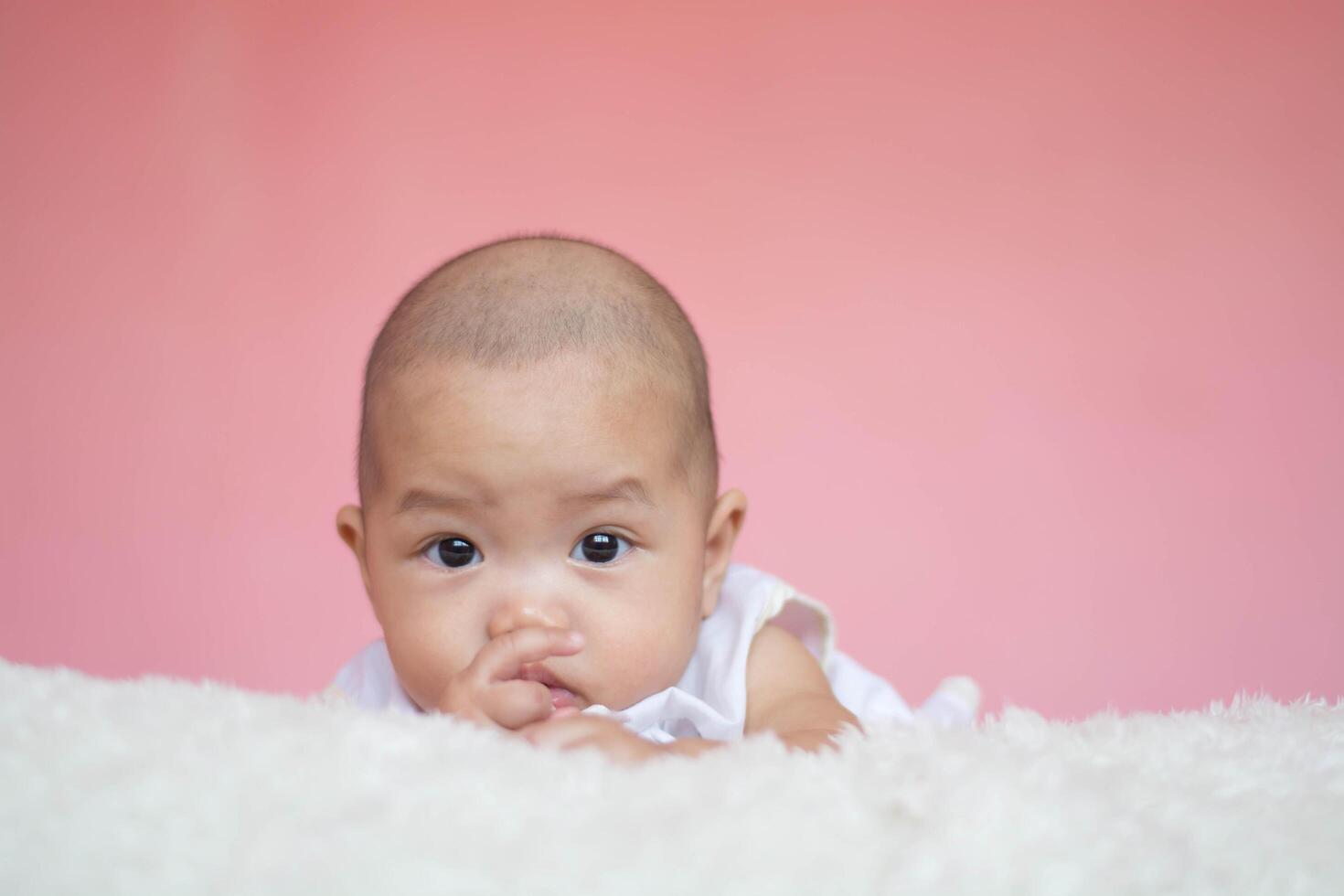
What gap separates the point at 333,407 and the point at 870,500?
135 cm

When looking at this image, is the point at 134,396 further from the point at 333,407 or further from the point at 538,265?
the point at 538,265

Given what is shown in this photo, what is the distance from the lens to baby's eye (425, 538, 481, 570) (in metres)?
1.17

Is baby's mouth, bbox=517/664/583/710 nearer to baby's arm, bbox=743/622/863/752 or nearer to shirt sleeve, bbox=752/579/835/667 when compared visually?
baby's arm, bbox=743/622/863/752

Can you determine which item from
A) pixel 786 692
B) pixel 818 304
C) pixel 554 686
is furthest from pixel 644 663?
pixel 818 304

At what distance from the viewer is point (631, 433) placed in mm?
1176

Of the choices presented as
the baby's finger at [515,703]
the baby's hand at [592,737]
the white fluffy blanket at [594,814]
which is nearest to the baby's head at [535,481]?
the baby's finger at [515,703]

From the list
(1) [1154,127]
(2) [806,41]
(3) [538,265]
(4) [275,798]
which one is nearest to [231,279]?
(2) [806,41]

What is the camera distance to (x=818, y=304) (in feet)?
9.33

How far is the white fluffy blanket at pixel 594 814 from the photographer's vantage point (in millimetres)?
479

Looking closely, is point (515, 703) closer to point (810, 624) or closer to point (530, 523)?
point (530, 523)

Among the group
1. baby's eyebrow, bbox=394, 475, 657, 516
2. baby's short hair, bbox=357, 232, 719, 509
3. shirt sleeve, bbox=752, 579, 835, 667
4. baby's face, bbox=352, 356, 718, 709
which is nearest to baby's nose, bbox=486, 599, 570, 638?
baby's face, bbox=352, 356, 718, 709

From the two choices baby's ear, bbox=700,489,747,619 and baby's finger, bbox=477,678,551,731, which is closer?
baby's finger, bbox=477,678,551,731

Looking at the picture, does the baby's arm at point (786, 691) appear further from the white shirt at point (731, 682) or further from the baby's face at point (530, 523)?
the baby's face at point (530, 523)

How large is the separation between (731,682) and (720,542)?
184 mm
